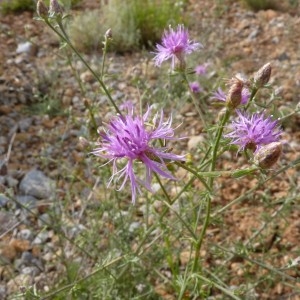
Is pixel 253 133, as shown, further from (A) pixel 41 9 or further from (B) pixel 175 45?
(A) pixel 41 9

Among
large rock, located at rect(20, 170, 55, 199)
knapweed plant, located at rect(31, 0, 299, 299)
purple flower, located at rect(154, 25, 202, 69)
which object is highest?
purple flower, located at rect(154, 25, 202, 69)

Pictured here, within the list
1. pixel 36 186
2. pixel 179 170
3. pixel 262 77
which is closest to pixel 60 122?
pixel 36 186

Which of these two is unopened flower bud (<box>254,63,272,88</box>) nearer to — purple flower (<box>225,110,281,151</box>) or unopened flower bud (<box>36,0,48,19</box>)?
purple flower (<box>225,110,281,151</box>)

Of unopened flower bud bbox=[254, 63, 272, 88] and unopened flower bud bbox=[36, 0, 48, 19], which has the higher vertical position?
unopened flower bud bbox=[36, 0, 48, 19]

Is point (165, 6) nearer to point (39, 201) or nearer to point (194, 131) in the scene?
point (194, 131)

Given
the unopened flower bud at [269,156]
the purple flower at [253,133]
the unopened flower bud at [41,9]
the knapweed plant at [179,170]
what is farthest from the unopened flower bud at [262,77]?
the unopened flower bud at [41,9]

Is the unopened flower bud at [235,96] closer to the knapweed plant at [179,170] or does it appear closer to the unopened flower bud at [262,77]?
the knapweed plant at [179,170]

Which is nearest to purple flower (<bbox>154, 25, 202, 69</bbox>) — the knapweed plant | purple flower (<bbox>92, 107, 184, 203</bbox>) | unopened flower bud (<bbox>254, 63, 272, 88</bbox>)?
the knapweed plant
